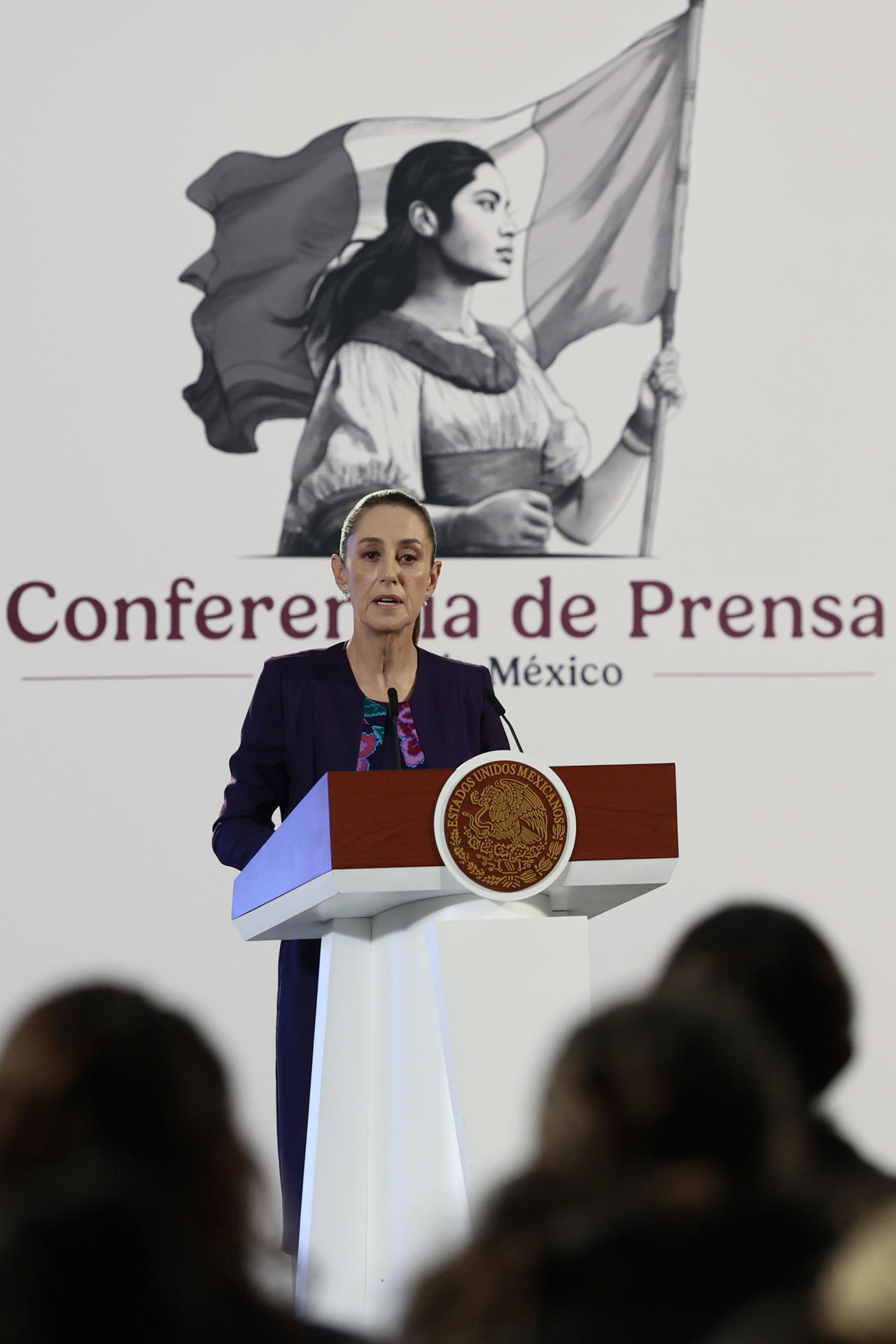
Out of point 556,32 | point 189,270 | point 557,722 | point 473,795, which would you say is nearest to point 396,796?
point 473,795

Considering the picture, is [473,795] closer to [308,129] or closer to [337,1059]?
[337,1059]

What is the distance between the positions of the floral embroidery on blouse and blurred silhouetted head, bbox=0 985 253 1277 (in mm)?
1714

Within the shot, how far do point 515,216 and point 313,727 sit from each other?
8.38 feet

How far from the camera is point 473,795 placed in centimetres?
205

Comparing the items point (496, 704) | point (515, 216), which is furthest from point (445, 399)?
point (496, 704)

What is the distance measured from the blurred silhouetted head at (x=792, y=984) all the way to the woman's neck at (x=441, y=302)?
3.61m

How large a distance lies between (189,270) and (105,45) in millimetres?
712

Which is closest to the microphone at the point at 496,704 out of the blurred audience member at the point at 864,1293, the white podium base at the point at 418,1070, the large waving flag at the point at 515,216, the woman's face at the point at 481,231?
the white podium base at the point at 418,1070

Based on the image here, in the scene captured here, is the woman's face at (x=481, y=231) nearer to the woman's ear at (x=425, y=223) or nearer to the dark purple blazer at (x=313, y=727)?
the woman's ear at (x=425, y=223)

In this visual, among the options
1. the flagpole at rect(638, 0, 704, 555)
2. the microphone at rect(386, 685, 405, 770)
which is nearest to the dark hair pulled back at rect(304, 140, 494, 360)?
the flagpole at rect(638, 0, 704, 555)

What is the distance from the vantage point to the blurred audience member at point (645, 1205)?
31.8 inches

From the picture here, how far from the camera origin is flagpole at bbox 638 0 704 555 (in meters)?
4.71

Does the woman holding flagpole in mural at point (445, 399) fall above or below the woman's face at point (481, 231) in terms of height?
below

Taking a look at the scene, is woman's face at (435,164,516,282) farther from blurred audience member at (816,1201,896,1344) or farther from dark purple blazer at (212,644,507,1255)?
blurred audience member at (816,1201,896,1344)
